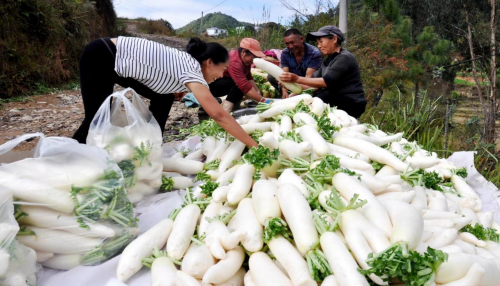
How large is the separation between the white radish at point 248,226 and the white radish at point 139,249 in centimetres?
35

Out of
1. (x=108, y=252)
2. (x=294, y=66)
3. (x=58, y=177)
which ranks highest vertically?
(x=294, y=66)

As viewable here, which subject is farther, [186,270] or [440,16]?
[440,16]

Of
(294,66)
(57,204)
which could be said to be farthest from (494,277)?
(294,66)

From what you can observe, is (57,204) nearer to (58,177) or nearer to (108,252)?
(58,177)

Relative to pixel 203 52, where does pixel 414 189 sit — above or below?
below

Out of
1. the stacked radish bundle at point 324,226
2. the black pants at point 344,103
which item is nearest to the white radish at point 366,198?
the stacked radish bundle at point 324,226

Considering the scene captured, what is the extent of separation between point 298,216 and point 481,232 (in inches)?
41.0

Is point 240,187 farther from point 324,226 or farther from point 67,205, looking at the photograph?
point 67,205

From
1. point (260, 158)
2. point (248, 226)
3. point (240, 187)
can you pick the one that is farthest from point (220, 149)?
point (248, 226)

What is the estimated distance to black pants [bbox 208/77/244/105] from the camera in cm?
464

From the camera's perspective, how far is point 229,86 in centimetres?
486

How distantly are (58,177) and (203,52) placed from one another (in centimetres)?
142

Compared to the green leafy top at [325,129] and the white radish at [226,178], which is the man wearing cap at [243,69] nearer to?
the green leafy top at [325,129]

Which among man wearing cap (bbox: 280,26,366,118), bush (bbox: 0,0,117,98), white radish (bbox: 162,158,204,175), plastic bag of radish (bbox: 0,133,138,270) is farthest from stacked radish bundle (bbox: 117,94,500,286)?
bush (bbox: 0,0,117,98)
